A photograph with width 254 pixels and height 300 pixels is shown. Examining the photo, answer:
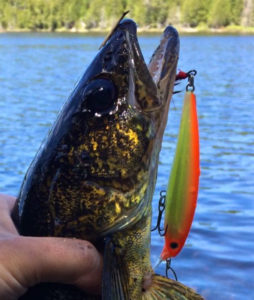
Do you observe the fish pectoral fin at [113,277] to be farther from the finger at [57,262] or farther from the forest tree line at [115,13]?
the forest tree line at [115,13]

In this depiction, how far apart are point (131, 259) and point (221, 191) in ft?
23.5

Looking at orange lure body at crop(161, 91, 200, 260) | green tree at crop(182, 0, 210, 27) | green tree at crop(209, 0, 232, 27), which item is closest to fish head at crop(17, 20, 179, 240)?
orange lure body at crop(161, 91, 200, 260)

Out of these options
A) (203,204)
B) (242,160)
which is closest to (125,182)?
(203,204)

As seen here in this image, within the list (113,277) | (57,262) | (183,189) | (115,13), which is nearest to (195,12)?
(115,13)

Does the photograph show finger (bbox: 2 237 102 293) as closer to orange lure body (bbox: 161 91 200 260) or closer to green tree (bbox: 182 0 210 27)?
orange lure body (bbox: 161 91 200 260)

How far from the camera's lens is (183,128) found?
2824 millimetres

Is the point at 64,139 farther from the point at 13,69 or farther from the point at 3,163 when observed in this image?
the point at 13,69

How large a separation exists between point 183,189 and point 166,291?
0.52 metres

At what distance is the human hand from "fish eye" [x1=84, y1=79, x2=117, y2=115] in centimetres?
56

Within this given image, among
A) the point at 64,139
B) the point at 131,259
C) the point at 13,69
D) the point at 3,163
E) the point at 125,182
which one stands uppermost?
the point at 64,139

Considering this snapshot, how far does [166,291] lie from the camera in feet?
8.25

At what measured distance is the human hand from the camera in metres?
2.11

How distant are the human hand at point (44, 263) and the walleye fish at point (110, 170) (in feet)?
0.21

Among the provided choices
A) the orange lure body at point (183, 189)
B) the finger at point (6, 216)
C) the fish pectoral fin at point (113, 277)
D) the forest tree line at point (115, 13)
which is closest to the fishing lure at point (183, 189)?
the orange lure body at point (183, 189)
